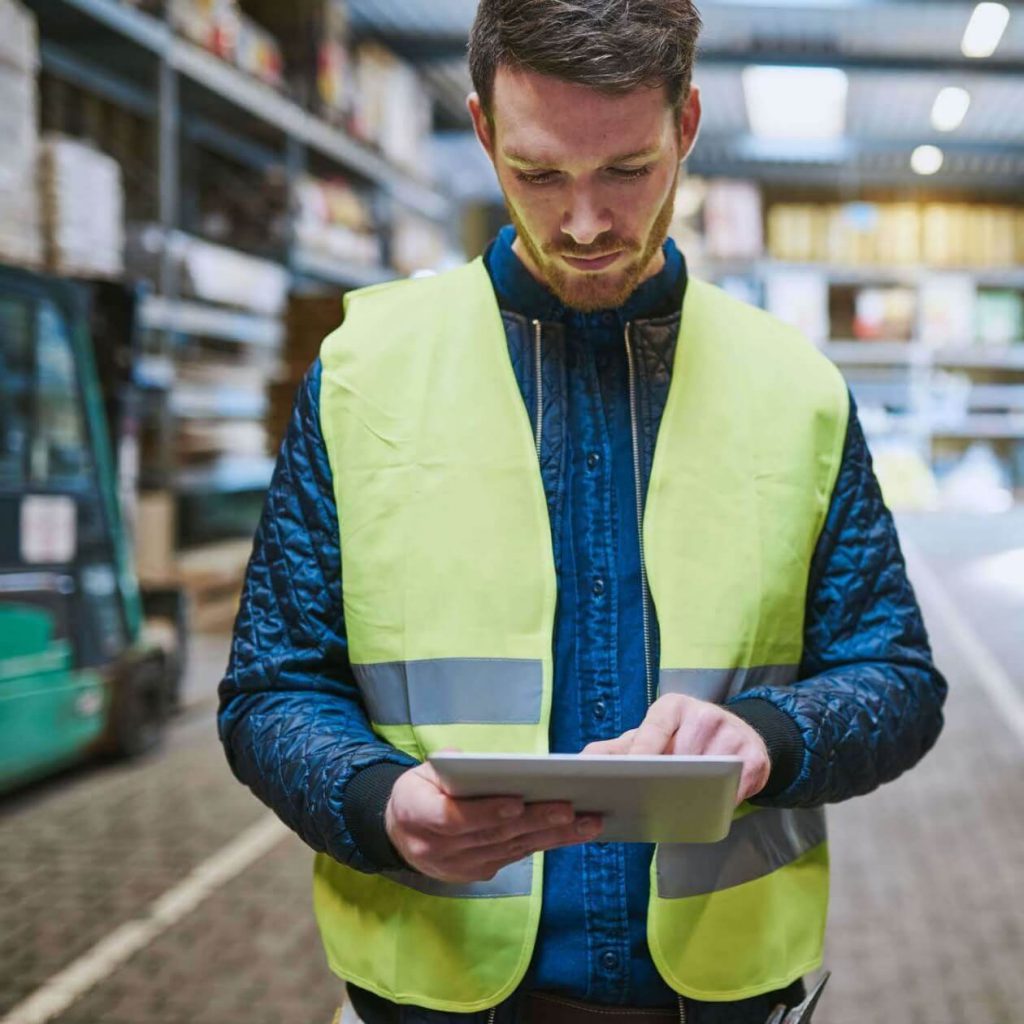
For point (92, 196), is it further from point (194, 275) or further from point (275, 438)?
point (275, 438)

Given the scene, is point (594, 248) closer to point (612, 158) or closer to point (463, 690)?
point (612, 158)

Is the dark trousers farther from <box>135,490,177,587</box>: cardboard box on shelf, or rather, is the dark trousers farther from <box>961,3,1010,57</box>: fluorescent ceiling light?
<box>961,3,1010,57</box>: fluorescent ceiling light

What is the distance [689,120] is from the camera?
1.39 meters

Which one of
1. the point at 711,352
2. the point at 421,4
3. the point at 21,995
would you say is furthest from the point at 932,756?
the point at 421,4

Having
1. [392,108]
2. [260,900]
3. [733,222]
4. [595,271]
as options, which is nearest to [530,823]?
[595,271]

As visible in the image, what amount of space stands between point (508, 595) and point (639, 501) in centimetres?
17

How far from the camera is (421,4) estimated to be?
917cm

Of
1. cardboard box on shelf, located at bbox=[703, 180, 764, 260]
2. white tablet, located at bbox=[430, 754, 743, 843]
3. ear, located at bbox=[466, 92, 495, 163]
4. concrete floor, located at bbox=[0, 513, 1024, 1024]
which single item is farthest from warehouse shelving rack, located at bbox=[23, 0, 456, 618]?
white tablet, located at bbox=[430, 754, 743, 843]

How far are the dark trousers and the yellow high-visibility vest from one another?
23 millimetres

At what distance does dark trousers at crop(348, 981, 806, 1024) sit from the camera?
1.27 m

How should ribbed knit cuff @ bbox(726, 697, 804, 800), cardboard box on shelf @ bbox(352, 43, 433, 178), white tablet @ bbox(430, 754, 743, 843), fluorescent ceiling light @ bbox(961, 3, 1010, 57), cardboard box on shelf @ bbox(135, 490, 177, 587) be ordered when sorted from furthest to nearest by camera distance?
cardboard box on shelf @ bbox(352, 43, 433, 178), fluorescent ceiling light @ bbox(961, 3, 1010, 57), cardboard box on shelf @ bbox(135, 490, 177, 587), ribbed knit cuff @ bbox(726, 697, 804, 800), white tablet @ bbox(430, 754, 743, 843)

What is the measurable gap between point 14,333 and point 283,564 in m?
3.84

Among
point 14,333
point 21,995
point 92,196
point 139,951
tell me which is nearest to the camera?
point 21,995

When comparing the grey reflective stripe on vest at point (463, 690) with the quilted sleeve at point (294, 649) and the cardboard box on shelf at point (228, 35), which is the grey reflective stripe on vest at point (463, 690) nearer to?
the quilted sleeve at point (294, 649)
